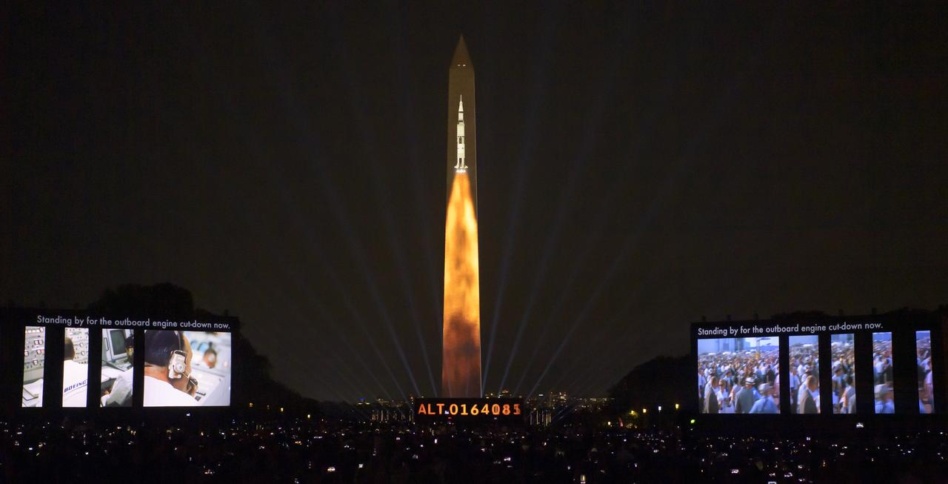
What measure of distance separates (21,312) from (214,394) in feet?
35.5

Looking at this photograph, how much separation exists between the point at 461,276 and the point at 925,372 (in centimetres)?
2338

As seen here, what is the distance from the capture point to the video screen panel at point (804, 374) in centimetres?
5766

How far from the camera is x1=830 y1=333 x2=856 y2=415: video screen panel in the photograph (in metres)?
56.7

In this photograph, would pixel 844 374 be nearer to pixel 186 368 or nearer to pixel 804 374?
pixel 804 374

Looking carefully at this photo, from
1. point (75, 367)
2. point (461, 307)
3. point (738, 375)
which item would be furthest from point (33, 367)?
point (738, 375)

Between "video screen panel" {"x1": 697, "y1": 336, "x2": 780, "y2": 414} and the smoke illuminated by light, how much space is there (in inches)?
467

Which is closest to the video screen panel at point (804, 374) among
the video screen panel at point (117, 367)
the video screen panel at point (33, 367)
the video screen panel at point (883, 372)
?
the video screen panel at point (883, 372)

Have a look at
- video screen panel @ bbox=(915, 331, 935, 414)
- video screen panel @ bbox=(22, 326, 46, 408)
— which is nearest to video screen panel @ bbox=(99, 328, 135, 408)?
video screen panel @ bbox=(22, 326, 46, 408)

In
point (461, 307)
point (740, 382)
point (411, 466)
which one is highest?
point (461, 307)

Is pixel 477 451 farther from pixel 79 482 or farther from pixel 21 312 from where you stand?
pixel 21 312

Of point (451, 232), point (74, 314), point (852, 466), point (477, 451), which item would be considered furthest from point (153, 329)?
point (852, 466)

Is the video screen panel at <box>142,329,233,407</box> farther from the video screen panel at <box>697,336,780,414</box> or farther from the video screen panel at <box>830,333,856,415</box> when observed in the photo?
the video screen panel at <box>830,333,856,415</box>

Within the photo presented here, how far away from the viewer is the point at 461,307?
62.9 m

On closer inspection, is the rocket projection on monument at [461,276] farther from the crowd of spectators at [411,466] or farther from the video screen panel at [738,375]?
the crowd of spectators at [411,466]
